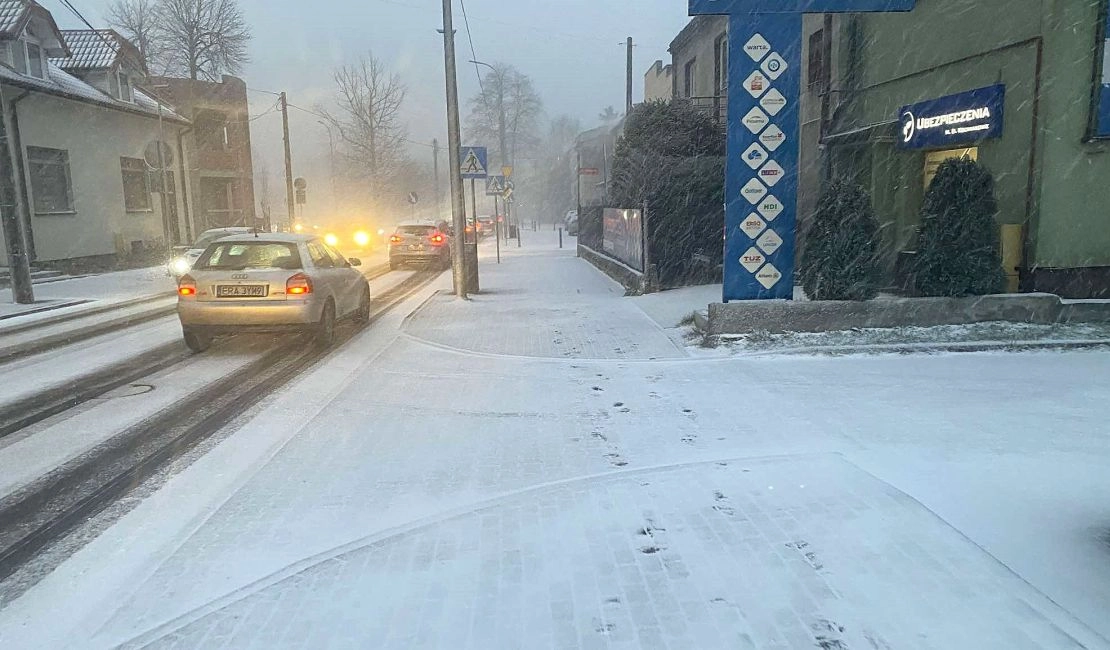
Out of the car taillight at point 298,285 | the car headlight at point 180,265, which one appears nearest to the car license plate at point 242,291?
the car taillight at point 298,285

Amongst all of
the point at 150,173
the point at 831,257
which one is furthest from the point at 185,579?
the point at 150,173

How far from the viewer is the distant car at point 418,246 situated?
2292 cm

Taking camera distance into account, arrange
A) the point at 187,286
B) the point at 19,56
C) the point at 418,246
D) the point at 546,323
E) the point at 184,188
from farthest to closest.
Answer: the point at 184,188 < the point at 418,246 < the point at 19,56 < the point at 546,323 < the point at 187,286

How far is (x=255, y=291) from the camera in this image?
908 centimetres

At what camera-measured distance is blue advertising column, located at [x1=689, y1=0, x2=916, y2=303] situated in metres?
8.95

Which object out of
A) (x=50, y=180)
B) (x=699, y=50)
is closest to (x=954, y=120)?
(x=699, y=50)

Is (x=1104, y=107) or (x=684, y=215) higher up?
(x=1104, y=107)

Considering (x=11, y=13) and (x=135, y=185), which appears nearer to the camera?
(x=11, y=13)

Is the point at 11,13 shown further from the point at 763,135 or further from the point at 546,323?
the point at 763,135

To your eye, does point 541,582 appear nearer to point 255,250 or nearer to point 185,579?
point 185,579

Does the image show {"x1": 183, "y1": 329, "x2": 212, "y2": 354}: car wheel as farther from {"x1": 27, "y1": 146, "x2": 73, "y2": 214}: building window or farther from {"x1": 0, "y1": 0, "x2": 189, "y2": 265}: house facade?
{"x1": 27, "y1": 146, "x2": 73, "y2": 214}: building window

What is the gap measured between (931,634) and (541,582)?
170 centimetres

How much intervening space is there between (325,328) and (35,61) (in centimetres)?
2063

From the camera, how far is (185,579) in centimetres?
368
